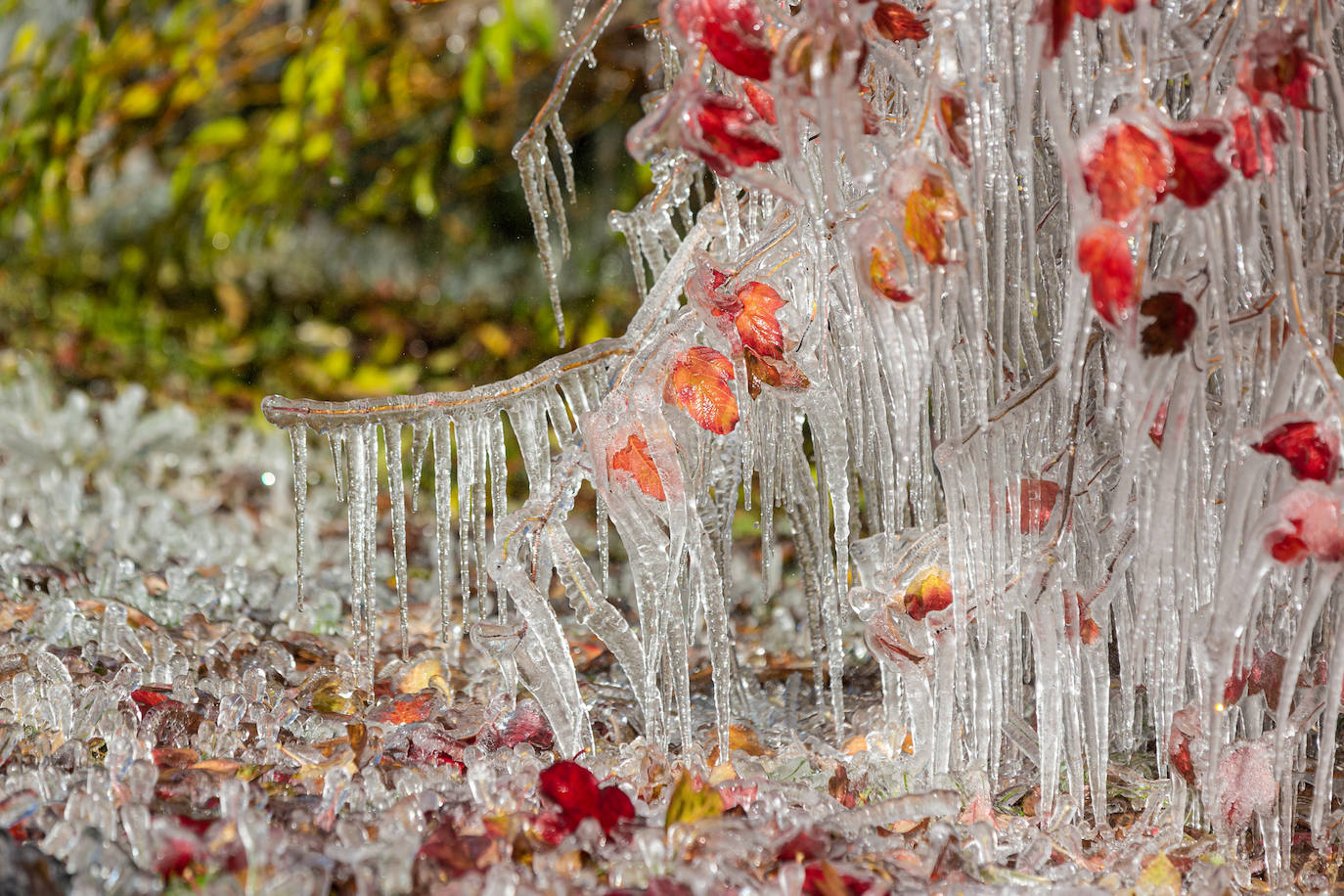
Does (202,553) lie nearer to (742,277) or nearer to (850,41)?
(742,277)

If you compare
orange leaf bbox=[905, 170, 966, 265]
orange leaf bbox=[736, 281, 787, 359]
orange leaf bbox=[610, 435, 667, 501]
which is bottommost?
orange leaf bbox=[610, 435, 667, 501]

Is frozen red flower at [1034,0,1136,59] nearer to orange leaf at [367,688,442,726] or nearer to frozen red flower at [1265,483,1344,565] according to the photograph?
frozen red flower at [1265,483,1344,565]

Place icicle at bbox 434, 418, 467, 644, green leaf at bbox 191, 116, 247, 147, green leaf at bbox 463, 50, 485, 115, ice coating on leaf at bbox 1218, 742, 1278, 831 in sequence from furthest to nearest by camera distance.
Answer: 1. green leaf at bbox 191, 116, 247, 147
2. green leaf at bbox 463, 50, 485, 115
3. icicle at bbox 434, 418, 467, 644
4. ice coating on leaf at bbox 1218, 742, 1278, 831

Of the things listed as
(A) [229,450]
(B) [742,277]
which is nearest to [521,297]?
(A) [229,450]

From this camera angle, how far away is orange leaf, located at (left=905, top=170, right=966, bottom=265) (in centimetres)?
87

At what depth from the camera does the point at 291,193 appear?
4.07 m

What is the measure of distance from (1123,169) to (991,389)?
16.5 inches

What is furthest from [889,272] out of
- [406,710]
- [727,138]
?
[406,710]

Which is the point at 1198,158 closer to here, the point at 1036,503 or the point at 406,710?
the point at 1036,503

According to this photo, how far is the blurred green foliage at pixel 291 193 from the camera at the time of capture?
3.82 meters

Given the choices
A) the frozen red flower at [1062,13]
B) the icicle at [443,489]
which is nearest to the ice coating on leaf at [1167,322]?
the frozen red flower at [1062,13]

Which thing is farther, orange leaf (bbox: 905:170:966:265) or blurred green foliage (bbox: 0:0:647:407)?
blurred green foliage (bbox: 0:0:647:407)

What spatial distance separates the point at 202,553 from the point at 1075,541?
183 centimetres

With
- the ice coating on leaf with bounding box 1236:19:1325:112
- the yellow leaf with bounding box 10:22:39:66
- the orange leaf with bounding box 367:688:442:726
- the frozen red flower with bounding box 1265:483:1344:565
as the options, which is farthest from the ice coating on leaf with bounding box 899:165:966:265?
the yellow leaf with bounding box 10:22:39:66
